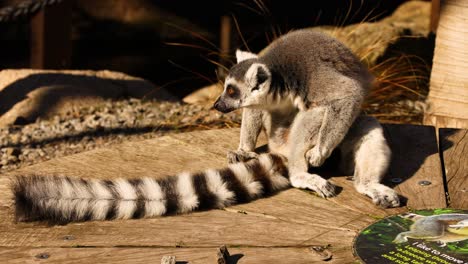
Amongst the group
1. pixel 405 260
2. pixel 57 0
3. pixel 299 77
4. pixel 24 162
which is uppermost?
pixel 57 0

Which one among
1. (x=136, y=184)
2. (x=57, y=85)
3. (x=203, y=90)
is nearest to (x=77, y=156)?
(x=136, y=184)

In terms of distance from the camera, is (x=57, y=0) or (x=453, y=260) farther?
(x=57, y=0)

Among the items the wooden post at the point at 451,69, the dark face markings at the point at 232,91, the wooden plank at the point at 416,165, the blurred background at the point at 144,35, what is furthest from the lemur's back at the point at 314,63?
the blurred background at the point at 144,35

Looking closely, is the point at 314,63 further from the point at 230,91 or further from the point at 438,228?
the point at 438,228

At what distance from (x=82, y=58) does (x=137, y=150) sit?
506cm

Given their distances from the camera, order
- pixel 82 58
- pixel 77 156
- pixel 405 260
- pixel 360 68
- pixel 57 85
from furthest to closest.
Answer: pixel 82 58 < pixel 57 85 < pixel 360 68 < pixel 77 156 < pixel 405 260

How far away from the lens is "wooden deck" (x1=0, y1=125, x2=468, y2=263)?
2627mm

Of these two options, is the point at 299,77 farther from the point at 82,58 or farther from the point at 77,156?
the point at 82,58

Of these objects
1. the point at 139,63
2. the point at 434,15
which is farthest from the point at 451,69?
the point at 139,63

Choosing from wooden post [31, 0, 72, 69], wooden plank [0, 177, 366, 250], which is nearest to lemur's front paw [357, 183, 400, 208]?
wooden plank [0, 177, 366, 250]

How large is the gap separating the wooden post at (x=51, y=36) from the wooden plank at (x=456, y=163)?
157 inches

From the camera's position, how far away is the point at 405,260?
2539 millimetres

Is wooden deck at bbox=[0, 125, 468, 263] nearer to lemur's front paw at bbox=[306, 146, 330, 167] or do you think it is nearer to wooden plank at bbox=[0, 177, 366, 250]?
wooden plank at bbox=[0, 177, 366, 250]

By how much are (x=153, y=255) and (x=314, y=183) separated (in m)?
0.94
